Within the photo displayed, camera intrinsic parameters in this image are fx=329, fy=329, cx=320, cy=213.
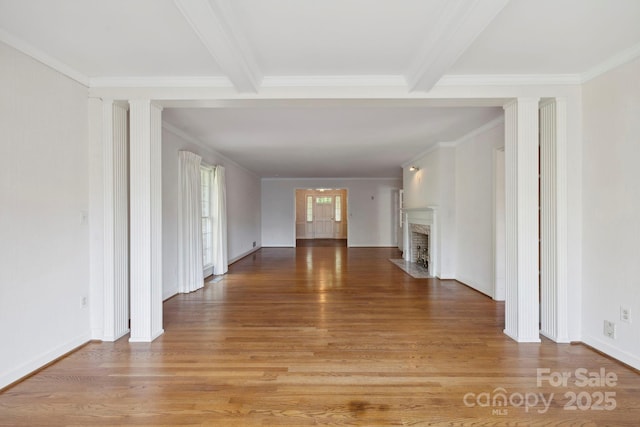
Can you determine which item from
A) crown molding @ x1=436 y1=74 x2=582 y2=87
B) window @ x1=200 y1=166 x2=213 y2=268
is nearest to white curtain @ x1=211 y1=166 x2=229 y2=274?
window @ x1=200 y1=166 x2=213 y2=268

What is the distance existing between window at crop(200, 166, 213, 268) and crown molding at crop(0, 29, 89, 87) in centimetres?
310

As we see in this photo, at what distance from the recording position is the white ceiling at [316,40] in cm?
199

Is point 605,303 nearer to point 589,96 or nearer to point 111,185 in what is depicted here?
point 589,96

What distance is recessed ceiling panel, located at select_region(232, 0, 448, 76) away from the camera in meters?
1.99

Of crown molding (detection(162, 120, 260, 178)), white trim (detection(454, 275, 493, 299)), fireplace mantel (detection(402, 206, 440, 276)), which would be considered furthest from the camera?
fireplace mantel (detection(402, 206, 440, 276))

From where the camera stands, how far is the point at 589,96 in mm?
2922

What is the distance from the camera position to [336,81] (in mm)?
3012

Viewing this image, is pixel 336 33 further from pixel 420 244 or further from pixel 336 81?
pixel 420 244

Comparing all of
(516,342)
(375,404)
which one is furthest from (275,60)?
(516,342)

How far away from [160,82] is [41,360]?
2.50 metres

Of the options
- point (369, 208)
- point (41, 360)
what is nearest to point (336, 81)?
point (41, 360)

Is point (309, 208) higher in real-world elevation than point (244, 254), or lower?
higher

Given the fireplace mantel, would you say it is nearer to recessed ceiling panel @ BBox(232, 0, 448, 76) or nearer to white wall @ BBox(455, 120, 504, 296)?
white wall @ BBox(455, 120, 504, 296)

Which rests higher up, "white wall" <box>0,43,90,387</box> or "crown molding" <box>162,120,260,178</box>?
"crown molding" <box>162,120,260,178</box>
